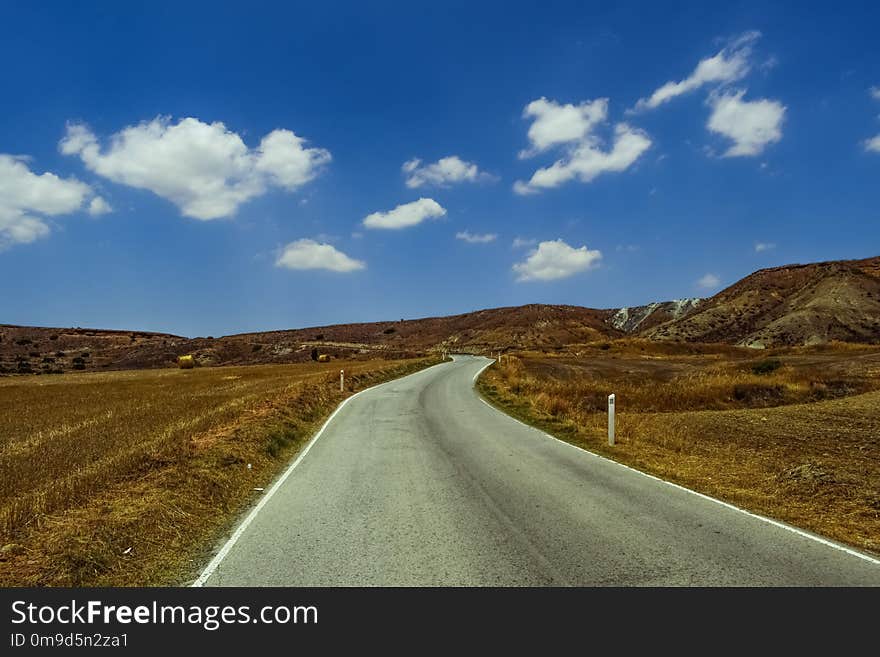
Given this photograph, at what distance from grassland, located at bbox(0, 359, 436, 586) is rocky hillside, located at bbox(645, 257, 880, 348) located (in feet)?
253

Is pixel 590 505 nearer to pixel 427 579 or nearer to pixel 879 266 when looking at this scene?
pixel 427 579

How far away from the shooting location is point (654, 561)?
541 centimetres

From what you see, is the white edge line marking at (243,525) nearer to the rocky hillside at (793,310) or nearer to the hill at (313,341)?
the hill at (313,341)

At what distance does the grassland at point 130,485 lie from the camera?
5.71 metres

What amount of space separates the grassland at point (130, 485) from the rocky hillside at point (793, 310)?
253 feet

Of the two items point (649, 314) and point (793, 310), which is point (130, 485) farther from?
point (649, 314)

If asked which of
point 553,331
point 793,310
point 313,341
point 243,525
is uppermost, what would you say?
point 793,310

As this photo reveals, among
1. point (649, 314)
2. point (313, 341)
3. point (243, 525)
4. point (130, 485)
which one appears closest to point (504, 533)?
point (243, 525)

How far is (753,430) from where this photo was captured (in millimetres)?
16062

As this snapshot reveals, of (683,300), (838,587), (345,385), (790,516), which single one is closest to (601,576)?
(838,587)

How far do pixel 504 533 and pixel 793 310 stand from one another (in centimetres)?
9533

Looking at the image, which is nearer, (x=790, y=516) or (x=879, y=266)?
(x=790, y=516)

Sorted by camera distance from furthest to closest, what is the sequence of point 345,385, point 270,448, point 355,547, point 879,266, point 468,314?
point 468,314 → point 879,266 → point 345,385 → point 270,448 → point 355,547

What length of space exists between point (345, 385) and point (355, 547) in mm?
25494
